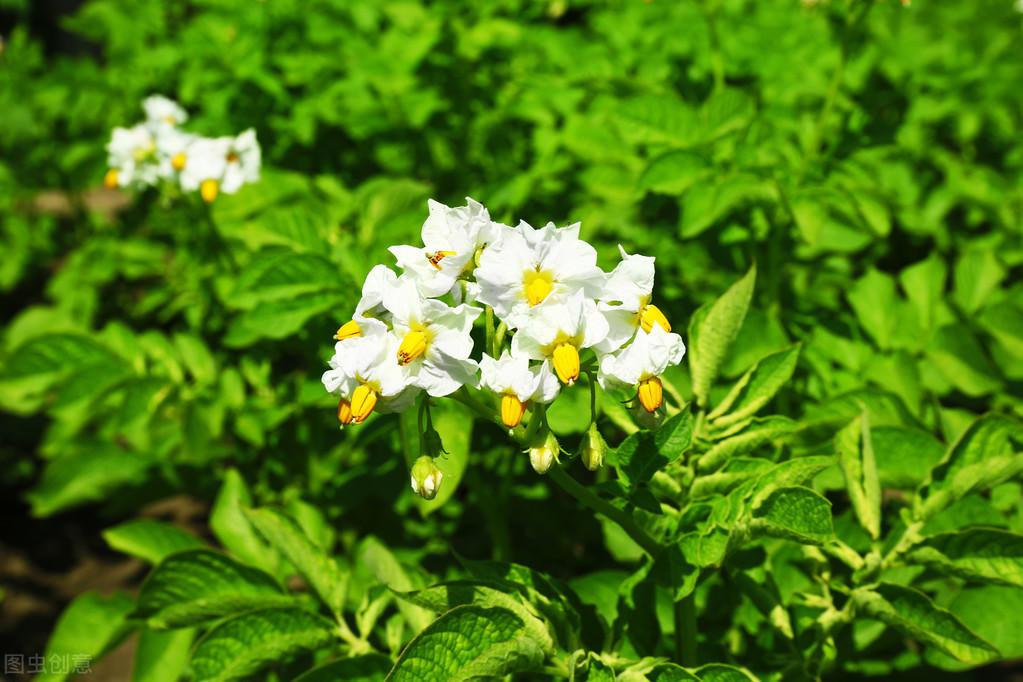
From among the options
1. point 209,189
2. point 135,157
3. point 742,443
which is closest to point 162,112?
point 135,157

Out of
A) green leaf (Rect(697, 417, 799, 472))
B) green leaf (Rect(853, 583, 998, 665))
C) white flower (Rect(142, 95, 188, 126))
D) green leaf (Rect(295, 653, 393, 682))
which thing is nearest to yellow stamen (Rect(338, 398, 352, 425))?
green leaf (Rect(295, 653, 393, 682))

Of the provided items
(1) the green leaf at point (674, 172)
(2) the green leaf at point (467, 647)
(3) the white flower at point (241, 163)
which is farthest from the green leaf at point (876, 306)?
(3) the white flower at point (241, 163)

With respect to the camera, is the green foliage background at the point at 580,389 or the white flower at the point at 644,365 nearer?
the white flower at the point at 644,365

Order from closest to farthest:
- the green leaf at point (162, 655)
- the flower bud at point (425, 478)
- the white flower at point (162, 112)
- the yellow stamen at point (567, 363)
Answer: the yellow stamen at point (567, 363), the flower bud at point (425, 478), the green leaf at point (162, 655), the white flower at point (162, 112)

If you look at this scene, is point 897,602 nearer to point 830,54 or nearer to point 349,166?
point 830,54

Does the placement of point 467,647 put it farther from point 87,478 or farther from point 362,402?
point 87,478

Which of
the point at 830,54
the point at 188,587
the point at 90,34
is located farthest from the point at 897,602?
the point at 90,34

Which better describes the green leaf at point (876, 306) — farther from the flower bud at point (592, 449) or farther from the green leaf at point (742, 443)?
the flower bud at point (592, 449)
